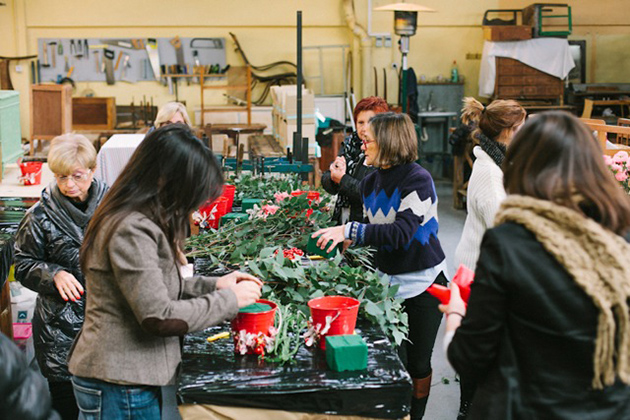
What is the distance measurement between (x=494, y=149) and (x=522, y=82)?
25.4 ft

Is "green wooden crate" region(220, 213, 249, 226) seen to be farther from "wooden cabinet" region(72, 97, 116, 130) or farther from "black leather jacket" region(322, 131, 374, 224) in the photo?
"wooden cabinet" region(72, 97, 116, 130)

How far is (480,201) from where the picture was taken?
9.57 feet

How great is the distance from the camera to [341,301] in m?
2.18

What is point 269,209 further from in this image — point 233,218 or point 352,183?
point 352,183

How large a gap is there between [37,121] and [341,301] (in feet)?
18.6

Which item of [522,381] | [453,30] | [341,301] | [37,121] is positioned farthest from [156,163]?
[453,30]

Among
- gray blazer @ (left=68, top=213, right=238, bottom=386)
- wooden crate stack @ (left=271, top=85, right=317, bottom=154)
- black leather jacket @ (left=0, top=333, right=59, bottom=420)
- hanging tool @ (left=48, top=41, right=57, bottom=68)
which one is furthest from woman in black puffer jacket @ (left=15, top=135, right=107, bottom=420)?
hanging tool @ (left=48, top=41, right=57, bottom=68)

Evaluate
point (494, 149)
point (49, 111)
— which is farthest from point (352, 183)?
point (49, 111)

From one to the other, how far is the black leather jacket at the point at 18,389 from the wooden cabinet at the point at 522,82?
30.9 ft

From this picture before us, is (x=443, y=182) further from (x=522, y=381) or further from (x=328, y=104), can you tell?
(x=522, y=381)

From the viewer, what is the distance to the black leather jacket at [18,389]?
53.5 inches

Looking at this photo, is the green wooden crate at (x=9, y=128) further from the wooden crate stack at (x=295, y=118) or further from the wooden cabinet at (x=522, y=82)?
the wooden cabinet at (x=522, y=82)

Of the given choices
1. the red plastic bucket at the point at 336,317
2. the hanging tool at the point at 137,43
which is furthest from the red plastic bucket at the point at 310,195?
the hanging tool at the point at 137,43

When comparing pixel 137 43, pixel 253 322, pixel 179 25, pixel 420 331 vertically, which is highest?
pixel 179 25
